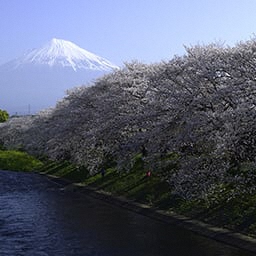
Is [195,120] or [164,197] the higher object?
[195,120]

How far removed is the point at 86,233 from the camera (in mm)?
25547

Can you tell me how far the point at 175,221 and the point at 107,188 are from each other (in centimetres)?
1299

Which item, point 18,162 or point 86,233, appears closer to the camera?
point 86,233

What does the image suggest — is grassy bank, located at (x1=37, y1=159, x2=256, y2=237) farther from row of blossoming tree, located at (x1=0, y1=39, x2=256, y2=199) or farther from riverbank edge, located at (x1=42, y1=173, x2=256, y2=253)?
row of blossoming tree, located at (x1=0, y1=39, x2=256, y2=199)

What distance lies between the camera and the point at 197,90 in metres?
26.5

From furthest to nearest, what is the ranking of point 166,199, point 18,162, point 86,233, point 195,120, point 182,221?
Answer: point 18,162 → point 166,199 → point 182,221 → point 86,233 → point 195,120

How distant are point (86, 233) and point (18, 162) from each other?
41.1m

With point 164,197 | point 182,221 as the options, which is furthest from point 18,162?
point 182,221

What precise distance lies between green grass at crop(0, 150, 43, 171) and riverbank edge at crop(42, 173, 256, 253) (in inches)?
906

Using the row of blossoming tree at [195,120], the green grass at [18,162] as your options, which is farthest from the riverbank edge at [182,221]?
the green grass at [18,162]

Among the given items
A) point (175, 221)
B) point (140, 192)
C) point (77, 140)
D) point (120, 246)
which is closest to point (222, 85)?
point (175, 221)

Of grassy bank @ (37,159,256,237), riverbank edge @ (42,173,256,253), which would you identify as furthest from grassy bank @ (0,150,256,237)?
riverbank edge @ (42,173,256,253)

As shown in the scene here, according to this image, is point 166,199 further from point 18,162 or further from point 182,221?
point 18,162

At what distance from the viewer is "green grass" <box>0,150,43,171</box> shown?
62406 millimetres
